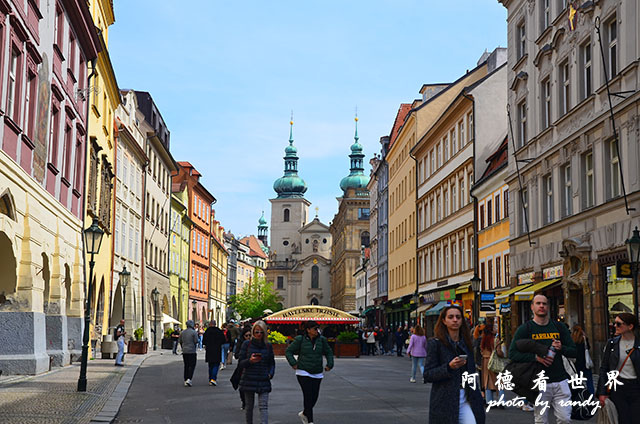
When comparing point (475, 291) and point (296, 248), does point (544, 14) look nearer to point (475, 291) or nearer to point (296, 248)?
point (475, 291)

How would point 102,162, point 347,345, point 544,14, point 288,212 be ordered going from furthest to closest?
1. point 288,212
2. point 347,345
3. point 102,162
4. point 544,14

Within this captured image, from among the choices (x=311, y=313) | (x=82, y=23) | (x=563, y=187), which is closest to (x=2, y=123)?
(x=82, y=23)

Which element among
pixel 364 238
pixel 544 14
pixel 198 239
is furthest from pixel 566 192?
pixel 364 238

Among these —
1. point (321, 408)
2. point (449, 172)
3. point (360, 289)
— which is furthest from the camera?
point (360, 289)

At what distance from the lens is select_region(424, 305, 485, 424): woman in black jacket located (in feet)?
25.8

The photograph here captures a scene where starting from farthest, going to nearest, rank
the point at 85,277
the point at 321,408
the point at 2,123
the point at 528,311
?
the point at 528,311, the point at 85,277, the point at 2,123, the point at 321,408

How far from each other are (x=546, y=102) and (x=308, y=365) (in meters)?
19.7

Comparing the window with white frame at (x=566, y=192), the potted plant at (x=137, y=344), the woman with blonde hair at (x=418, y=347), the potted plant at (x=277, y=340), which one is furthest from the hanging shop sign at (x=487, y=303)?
the potted plant at (x=137, y=344)

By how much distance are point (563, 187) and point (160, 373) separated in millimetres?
13571

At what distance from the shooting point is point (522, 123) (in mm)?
33469

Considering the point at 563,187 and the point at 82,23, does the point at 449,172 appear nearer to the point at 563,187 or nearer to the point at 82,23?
the point at 563,187

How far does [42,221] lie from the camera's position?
22891 mm

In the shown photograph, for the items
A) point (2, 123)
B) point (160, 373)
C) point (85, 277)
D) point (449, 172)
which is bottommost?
point (160, 373)

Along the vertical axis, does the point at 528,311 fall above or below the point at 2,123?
below
